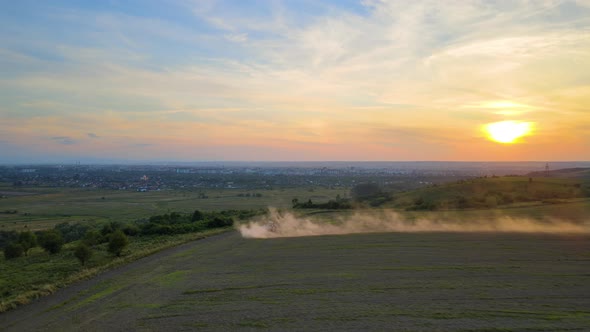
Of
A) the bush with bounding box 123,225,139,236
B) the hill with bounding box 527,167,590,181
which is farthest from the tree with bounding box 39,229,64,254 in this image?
the hill with bounding box 527,167,590,181

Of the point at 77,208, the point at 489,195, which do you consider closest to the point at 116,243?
the point at 489,195

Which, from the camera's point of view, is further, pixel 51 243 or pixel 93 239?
pixel 93 239

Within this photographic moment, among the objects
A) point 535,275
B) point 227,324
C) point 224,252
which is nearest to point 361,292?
point 227,324

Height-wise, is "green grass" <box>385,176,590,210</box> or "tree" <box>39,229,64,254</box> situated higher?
"green grass" <box>385,176,590,210</box>

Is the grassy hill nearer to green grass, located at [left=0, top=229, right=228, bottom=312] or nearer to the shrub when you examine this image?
green grass, located at [left=0, top=229, right=228, bottom=312]

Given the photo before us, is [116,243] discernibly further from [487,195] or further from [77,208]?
[77,208]

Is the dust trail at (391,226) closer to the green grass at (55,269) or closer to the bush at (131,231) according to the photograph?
the green grass at (55,269)

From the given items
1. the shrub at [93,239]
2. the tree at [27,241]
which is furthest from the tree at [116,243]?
the tree at [27,241]

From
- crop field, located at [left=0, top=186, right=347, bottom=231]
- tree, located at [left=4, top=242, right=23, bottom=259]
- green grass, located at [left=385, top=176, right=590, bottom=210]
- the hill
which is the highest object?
the hill
